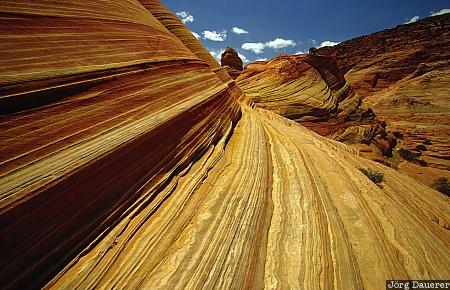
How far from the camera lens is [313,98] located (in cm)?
2073

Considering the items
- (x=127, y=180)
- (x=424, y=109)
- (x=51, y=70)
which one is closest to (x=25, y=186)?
(x=127, y=180)

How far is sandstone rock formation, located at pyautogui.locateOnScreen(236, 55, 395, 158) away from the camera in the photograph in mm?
19531

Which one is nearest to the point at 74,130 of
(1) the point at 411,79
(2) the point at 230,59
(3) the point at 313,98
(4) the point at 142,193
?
(4) the point at 142,193

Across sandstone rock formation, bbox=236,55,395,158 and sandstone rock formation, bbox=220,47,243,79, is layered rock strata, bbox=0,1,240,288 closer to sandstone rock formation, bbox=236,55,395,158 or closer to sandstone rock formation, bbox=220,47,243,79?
sandstone rock formation, bbox=236,55,395,158

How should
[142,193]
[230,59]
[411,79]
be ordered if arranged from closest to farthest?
[142,193], [230,59], [411,79]

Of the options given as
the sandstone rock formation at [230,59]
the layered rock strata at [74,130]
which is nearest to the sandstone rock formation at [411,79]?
the layered rock strata at [74,130]

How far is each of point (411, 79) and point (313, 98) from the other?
3131 cm

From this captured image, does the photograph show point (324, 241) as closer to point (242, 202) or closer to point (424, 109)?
point (242, 202)

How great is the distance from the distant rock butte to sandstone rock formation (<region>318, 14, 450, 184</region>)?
15.1 meters

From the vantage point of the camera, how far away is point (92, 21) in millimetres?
5320

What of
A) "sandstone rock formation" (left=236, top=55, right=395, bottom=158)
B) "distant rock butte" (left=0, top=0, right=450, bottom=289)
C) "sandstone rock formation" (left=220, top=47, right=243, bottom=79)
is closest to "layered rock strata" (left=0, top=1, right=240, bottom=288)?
"distant rock butte" (left=0, top=0, right=450, bottom=289)

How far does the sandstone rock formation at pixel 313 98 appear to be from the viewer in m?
19.5

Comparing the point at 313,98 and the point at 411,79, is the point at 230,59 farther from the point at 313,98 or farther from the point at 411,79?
the point at 411,79

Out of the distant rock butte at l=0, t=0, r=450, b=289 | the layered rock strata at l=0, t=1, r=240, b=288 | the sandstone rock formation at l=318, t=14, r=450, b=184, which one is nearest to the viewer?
the layered rock strata at l=0, t=1, r=240, b=288
